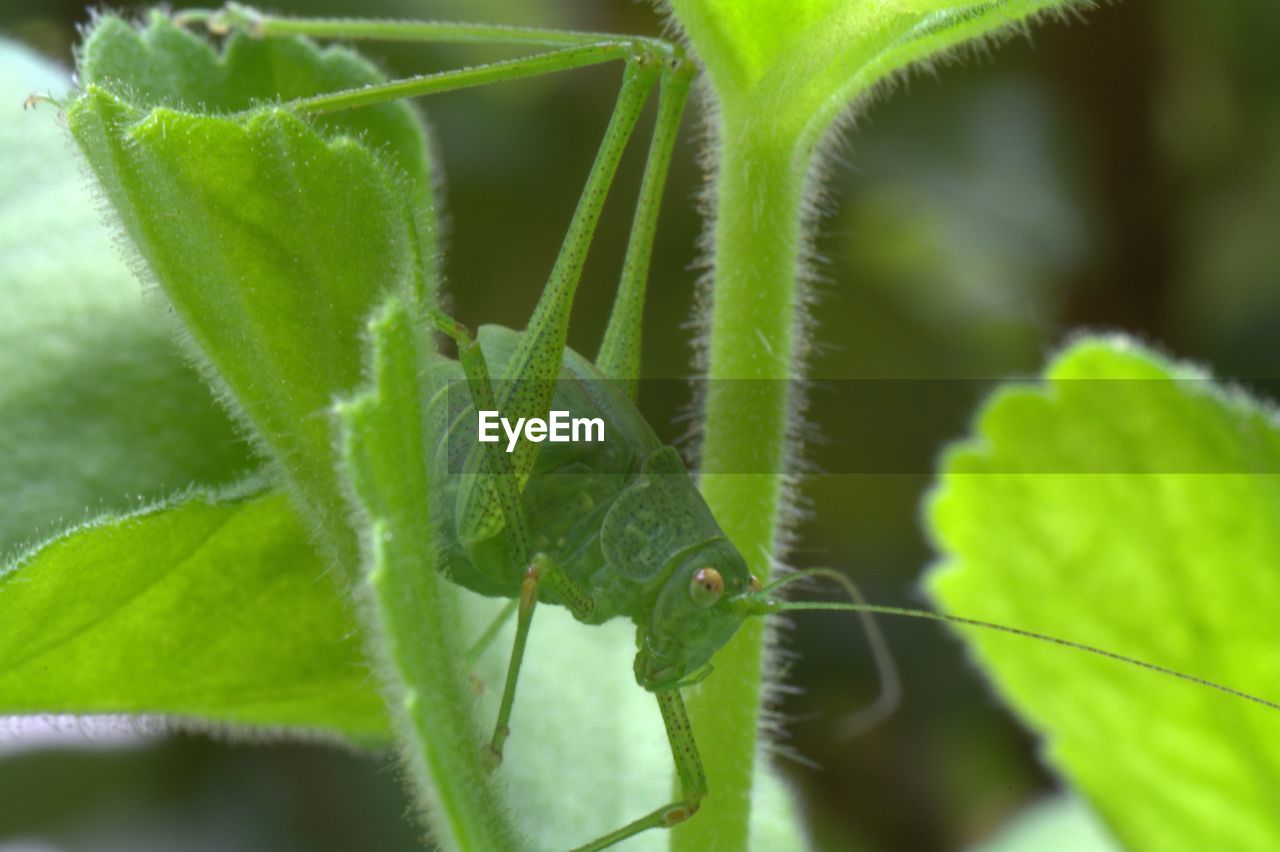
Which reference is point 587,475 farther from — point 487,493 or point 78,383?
point 78,383

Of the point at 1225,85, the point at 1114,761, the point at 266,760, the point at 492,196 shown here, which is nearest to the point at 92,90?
the point at 1114,761

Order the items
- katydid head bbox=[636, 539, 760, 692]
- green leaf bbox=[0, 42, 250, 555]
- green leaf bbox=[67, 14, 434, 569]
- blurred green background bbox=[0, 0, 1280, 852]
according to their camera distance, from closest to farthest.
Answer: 1. green leaf bbox=[67, 14, 434, 569]
2. green leaf bbox=[0, 42, 250, 555]
3. katydid head bbox=[636, 539, 760, 692]
4. blurred green background bbox=[0, 0, 1280, 852]

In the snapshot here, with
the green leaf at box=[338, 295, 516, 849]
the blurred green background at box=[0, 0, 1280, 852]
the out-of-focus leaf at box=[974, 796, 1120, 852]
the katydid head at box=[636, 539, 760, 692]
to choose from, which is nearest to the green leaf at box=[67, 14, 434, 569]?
the green leaf at box=[338, 295, 516, 849]

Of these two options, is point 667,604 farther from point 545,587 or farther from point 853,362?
point 853,362

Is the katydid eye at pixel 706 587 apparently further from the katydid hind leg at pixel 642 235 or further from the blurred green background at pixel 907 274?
the blurred green background at pixel 907 274

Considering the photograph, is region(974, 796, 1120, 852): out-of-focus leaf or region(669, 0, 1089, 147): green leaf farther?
region(974, 796, 1120, 852): out-of-focus leaf

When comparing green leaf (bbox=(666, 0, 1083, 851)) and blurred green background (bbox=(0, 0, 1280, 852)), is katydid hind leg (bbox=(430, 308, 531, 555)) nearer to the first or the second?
green leaf (bbox=(666, 0, 1083, 851))
